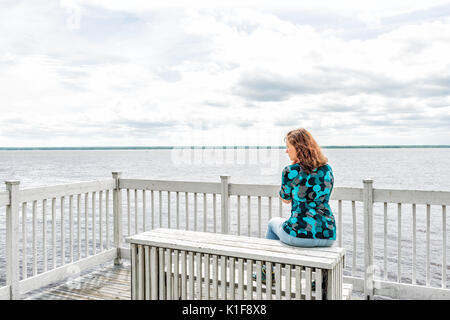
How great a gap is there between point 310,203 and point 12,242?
301 cm

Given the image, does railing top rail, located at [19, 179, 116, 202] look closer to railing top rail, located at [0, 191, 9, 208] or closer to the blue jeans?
railing top rail, located at [0, 191, 9, 208]

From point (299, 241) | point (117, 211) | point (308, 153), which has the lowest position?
point (117, 211)

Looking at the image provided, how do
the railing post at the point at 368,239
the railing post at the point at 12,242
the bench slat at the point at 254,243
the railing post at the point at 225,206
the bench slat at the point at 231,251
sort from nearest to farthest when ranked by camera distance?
the bench slat at the point at 231,251
the bench slat at the point at 254,243
the railing post at the point at 12,242
the railing post at the point at 368,239
the railing post at the point at 225,206

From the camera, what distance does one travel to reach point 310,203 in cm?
280

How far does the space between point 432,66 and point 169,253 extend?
47422 mm

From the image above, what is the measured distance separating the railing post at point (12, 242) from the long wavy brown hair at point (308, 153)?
2.82m

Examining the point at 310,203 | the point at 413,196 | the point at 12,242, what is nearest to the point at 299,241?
the point at 310,203

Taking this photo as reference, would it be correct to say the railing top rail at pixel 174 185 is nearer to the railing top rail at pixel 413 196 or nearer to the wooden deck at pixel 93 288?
the wooden deck at pixel 93 288

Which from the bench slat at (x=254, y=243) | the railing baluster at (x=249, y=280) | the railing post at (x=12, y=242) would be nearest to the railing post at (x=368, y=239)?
the bench slat at (x=254, y=243)

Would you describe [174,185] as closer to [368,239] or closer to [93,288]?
[93,288]

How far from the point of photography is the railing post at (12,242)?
145 inches

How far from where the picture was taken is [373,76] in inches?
2143

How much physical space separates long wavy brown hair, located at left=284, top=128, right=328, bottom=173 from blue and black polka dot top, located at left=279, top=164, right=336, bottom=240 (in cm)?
4

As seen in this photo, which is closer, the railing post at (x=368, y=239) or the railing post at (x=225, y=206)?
the railing post at (x=368, y=239)
